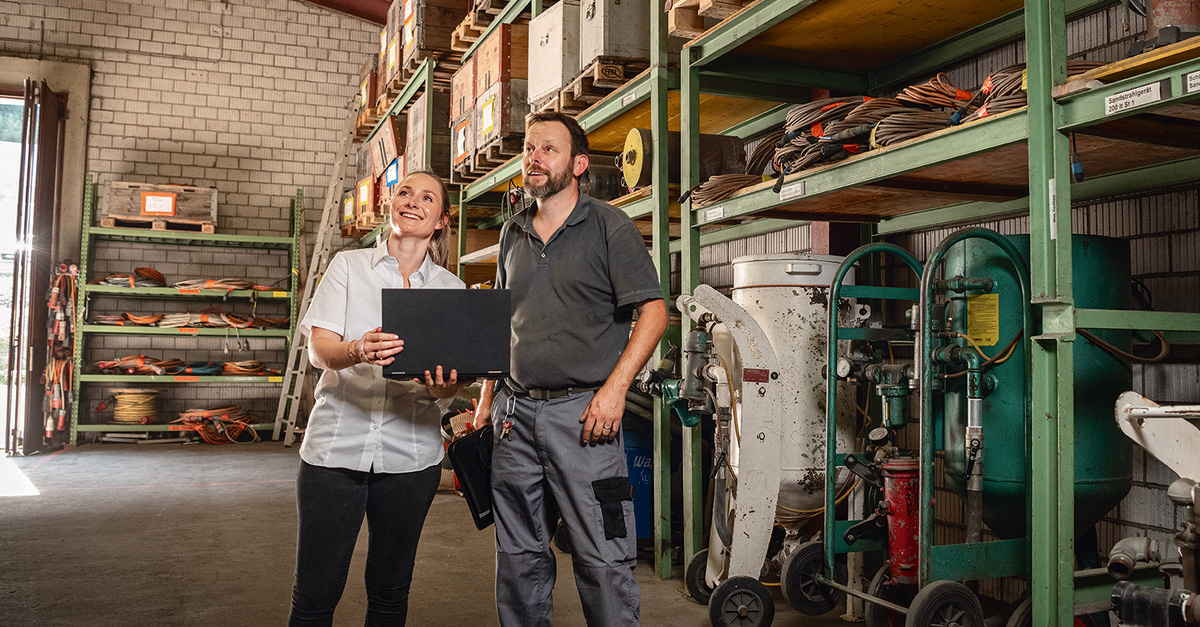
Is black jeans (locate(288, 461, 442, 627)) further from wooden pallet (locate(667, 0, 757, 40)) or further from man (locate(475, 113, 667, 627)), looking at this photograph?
wooden pallet (locate(667, 0, 757, 40))

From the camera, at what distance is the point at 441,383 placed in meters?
2.46

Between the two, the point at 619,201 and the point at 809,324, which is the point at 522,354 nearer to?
the point at 809,324

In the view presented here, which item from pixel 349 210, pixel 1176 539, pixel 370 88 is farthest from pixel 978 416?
pixel 349 210

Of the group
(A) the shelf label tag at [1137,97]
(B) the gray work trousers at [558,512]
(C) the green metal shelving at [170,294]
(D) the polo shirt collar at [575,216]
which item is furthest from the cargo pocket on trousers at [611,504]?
(C) the green metal shelving at [170,294]

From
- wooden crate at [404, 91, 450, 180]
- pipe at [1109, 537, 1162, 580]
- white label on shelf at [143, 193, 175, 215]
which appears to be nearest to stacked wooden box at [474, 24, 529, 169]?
wooden crate at [404, 91, 450, 180]

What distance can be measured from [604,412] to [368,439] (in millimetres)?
737

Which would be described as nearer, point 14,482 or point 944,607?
point 944,607

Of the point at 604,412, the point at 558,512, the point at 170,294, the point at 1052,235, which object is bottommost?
the point at 558,512

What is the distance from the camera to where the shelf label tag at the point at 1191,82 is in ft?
6.97

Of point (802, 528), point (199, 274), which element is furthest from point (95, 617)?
point (199, 274)

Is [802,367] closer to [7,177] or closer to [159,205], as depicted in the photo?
[159,205]

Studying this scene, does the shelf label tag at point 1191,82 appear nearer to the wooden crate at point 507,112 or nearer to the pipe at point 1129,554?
the pipe at point 1129,554

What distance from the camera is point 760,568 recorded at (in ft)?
12.0

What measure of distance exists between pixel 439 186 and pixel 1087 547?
2.83 m
